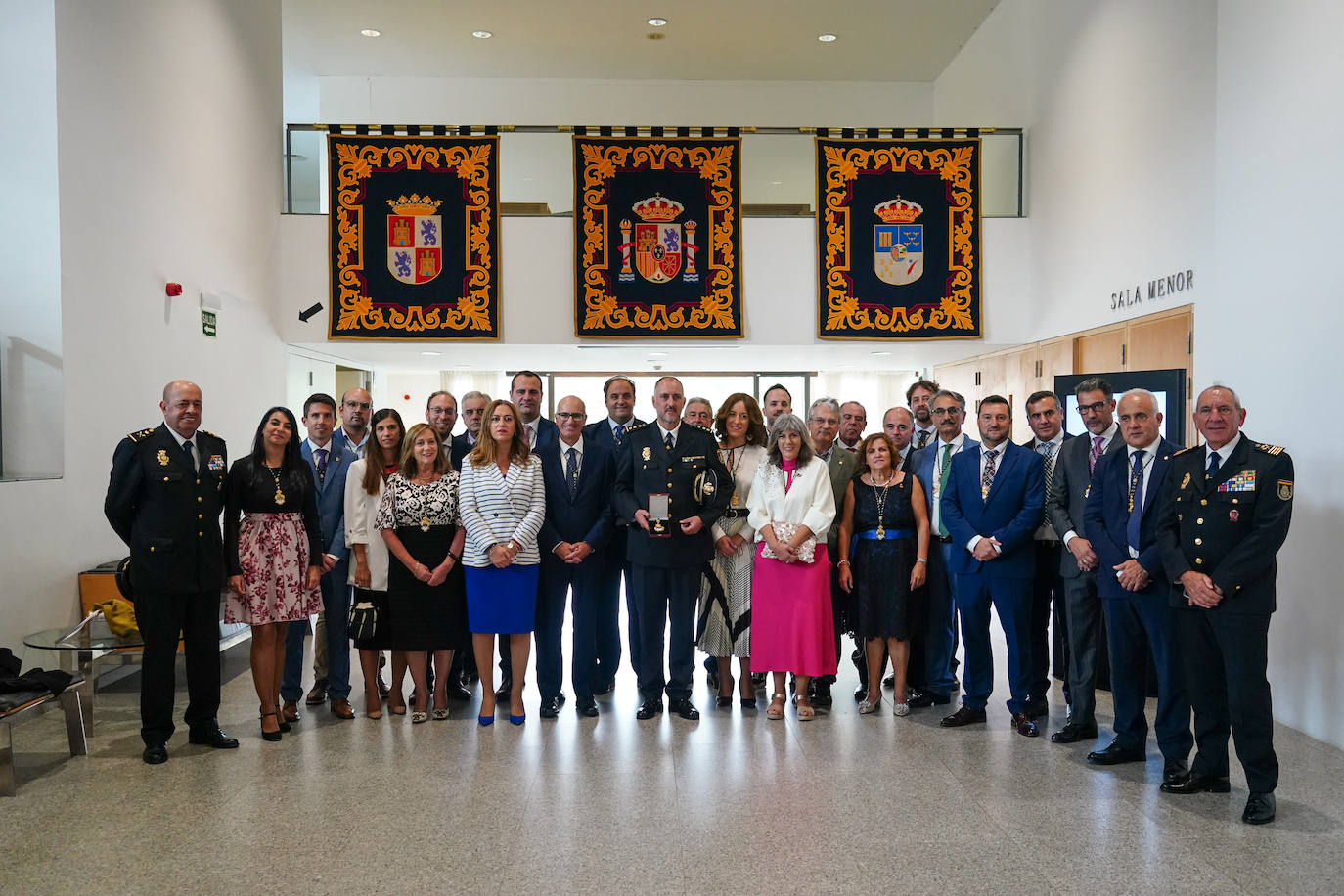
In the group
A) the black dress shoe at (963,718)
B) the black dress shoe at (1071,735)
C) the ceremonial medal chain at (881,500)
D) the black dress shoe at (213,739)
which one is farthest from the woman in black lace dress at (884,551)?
the black dress shoe at (213,739)

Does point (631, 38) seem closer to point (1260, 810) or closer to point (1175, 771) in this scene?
point (1175, 771)

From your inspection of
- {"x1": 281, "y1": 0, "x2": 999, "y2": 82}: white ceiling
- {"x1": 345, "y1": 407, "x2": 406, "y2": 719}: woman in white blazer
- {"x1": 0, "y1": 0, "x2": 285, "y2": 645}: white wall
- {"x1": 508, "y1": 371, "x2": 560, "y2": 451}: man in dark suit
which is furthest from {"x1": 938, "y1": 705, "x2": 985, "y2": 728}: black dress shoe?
{"x1": 281, "y1": 0, "x2": 999, "y2": 82}: white ceiling

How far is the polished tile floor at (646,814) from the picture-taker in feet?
10.1

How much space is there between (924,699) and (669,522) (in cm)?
162

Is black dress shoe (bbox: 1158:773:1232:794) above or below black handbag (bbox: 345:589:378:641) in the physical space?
below

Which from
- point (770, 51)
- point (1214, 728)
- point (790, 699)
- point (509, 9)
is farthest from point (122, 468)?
point (770, 51)

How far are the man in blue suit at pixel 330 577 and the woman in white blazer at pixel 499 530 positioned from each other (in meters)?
0.73

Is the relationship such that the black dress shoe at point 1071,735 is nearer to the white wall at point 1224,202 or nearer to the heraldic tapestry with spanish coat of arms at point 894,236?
the white wall at point 1224,202

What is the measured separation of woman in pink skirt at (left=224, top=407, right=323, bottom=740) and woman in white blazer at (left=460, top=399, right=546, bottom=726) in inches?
29.1

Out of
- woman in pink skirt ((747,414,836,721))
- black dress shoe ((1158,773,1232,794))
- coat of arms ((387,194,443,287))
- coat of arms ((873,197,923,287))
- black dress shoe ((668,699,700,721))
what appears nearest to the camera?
black dress shoe ((1158,773,1232,794))

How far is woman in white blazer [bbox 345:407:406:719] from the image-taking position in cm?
472

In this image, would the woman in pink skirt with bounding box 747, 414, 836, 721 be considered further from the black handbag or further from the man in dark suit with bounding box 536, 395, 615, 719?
the black handbag

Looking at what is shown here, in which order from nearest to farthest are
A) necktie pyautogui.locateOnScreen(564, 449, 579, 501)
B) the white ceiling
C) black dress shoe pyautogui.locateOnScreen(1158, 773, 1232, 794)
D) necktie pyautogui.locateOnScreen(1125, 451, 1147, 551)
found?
black dress shoe pyautogui.locateOnScreen(1158, 773, 1232, 794) → necktie pyautogui.locateOnScreen(1125, 451, 1147, 551) → necktie pyautogui.locateOnScreen(564, 449, 579, 501) → the white ceiling

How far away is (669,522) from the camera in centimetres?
468
